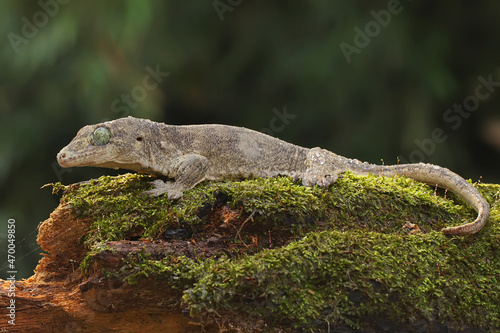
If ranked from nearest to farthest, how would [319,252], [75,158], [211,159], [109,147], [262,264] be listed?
[262,264] < [319,252] < [75,158] < [109,147] < [211,159]

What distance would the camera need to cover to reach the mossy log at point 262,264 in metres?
3.35

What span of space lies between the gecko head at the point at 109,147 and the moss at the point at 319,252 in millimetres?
188

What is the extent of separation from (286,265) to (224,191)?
3.08 ft

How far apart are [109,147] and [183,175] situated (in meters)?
0.71

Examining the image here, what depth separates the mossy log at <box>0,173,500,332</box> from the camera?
3.35m

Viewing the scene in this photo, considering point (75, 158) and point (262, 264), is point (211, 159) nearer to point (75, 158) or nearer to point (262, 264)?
point (75, 158)

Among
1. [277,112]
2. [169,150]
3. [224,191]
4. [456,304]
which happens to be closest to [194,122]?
[277,112]

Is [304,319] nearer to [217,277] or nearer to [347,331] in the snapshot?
[347,331]

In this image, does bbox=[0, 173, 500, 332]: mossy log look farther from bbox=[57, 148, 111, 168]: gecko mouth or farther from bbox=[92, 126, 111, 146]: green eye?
bbox=[92, 126, 111, 146]: green eye

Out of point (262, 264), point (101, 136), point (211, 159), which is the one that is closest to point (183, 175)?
point (211, 159)

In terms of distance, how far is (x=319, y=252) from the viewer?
3.56 meters

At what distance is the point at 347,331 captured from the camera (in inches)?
133

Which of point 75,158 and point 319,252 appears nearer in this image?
point 319,252

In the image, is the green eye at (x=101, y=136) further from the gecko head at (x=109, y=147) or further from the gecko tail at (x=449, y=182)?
the gecko tail at (x=449, y=182)
